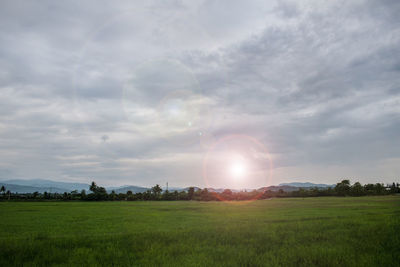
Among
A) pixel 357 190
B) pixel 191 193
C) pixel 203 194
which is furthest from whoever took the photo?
pixel 191 193

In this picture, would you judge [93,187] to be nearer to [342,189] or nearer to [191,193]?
[191,193]

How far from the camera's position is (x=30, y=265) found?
10.8 metres

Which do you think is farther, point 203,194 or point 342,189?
point 203,194

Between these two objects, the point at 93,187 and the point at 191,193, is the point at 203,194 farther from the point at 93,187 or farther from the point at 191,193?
the point at 93,187

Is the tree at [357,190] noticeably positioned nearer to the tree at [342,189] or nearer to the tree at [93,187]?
the tree at [342,189]

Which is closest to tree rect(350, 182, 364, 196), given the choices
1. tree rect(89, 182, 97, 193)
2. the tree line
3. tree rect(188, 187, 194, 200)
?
the tree line

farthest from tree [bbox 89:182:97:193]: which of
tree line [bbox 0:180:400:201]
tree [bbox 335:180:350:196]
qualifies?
tree [bbox 335:180:350:196]

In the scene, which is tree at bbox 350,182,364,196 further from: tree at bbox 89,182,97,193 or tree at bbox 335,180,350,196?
tree at bbox 89,182,97,193

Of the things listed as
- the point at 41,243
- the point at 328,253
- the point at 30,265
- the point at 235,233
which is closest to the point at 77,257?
the point at 30,265

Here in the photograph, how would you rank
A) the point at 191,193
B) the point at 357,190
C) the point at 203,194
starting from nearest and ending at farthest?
the point at 357,190, the point at 203,194, the point at 191,193

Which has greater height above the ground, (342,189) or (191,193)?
(342,189)

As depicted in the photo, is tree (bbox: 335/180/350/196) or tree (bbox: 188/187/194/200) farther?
tree (bbox: 188/187/194/200)

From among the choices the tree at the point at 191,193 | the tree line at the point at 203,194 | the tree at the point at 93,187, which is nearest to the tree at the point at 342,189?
the tree line at the point at 203,194

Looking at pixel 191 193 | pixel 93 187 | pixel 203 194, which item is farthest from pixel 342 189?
pixel 93 187
